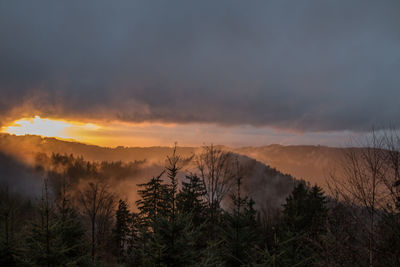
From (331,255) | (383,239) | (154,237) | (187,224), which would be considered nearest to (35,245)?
(154,237)

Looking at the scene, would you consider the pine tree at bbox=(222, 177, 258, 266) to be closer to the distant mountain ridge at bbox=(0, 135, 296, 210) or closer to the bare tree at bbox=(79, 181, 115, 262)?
the bare tree at bbox=(79, 181, 115, 262)

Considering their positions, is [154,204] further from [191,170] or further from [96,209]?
[191,170]

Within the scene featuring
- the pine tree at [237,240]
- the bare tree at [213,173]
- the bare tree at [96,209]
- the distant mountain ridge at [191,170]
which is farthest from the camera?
the distant mountain ridge at [191,170]

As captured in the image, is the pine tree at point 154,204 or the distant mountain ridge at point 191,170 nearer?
the pine tree at point 154,204

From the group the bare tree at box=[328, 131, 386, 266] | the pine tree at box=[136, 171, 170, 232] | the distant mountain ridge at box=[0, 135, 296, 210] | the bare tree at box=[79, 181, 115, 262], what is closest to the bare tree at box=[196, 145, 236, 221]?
the pine tree at box=[136, 171, 170, 232]

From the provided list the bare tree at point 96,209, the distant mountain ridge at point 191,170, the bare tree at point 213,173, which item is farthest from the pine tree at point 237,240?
the distant mountain ridge at point 191,170

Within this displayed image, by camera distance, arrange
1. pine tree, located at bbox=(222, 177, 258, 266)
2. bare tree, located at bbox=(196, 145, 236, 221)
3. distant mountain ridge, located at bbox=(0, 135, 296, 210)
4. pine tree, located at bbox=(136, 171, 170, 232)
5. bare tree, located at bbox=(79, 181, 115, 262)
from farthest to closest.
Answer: distant mountain ridge, located at bbox=(0, 135, 296, 210) < bare tree, located at bbox=(79, 181, 115, 262) < bare tree, located at bbox=(196, 145, 236, 221) < pine tree, located at bbox=(222, 177, 258, 266) < pine tree, located at bbox=(136, 171, 170, 232)

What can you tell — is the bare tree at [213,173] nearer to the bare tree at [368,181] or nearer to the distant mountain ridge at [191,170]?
the bare tree at [368,181]

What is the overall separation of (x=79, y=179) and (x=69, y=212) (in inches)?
6359

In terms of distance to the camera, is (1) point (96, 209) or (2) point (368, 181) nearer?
(2) point (368, 181)

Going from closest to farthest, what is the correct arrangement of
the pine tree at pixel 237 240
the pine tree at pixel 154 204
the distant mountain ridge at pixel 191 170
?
the pine tree at pixel 154 204
the pine tree at pixel 237 240
the distant mountain ridge at pixel 191 170

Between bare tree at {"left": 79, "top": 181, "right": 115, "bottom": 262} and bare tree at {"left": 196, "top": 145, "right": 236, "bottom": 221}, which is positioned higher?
bare tree at {"left": 196, "top": 145, "right": 236, "bottom": 221}

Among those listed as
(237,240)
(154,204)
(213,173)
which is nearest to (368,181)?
(237,240)

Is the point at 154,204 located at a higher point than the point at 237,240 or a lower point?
higher
